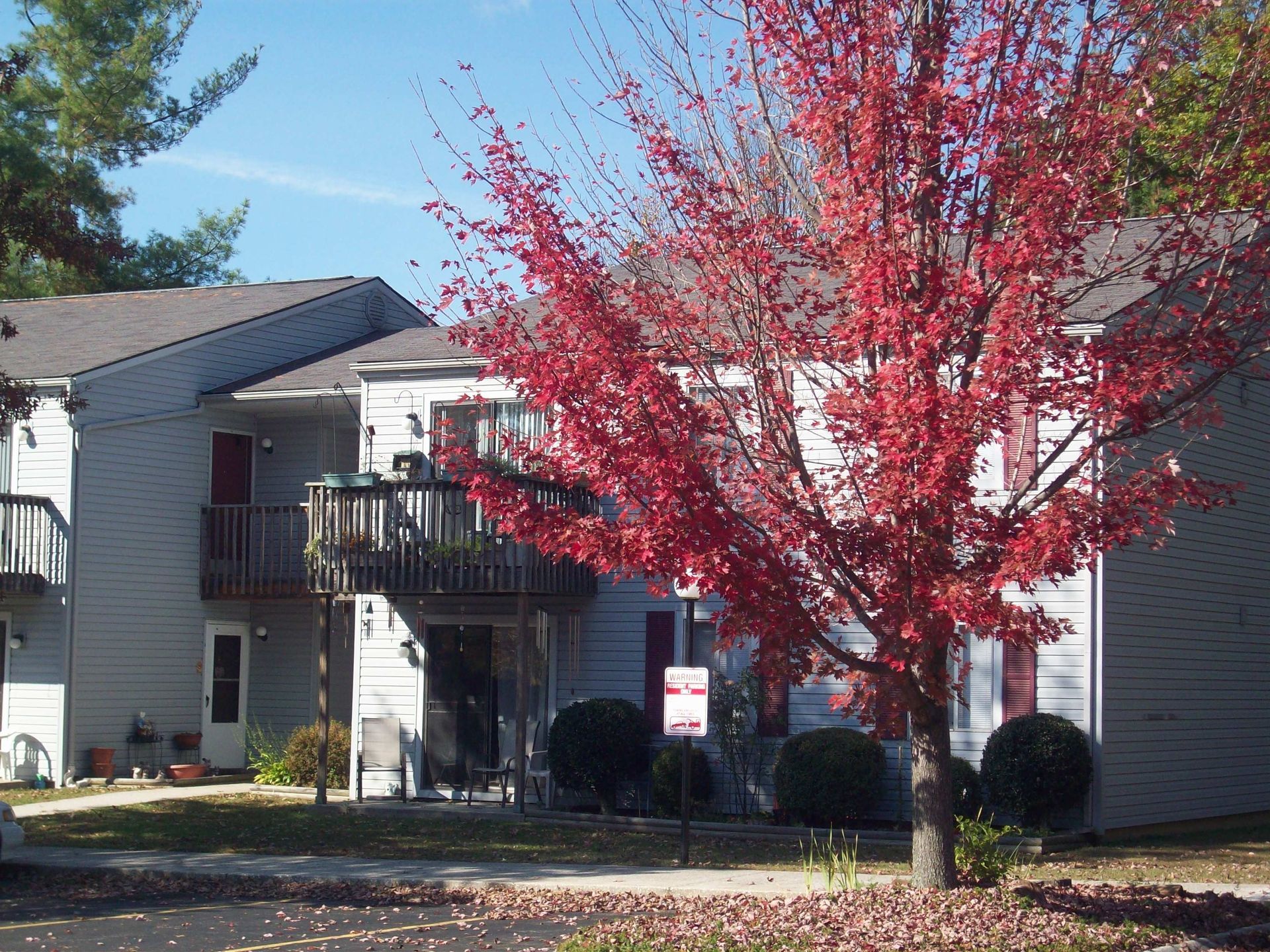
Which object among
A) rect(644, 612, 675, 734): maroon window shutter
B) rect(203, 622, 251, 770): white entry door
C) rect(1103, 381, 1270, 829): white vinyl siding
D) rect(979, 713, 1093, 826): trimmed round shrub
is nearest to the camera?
rect(979, 713, 1093, 826): trimmed round shrub

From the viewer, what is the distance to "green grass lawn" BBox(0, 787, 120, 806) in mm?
20641

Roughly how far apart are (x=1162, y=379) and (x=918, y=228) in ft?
6.53

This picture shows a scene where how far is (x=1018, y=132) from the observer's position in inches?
380

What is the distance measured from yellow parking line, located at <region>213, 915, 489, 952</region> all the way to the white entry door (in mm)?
14154

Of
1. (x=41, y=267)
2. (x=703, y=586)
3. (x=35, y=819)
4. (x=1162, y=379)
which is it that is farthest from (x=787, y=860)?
(x=41, y=267)

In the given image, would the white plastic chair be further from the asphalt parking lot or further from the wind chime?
the asphalt parking lot

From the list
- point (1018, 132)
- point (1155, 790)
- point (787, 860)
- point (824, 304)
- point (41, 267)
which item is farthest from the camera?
point (41, 267)

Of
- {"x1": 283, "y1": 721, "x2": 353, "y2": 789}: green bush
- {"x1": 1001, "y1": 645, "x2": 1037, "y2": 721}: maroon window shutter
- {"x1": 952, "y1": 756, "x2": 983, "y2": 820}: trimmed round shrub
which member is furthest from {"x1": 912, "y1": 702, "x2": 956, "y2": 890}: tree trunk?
{"x1": 283, "y1": 721, "x2": 353, "y2": 789}: green bush

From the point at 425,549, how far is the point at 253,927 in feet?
27.6

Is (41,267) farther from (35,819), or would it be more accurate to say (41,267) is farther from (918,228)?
(918,228)

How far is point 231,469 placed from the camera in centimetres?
2544

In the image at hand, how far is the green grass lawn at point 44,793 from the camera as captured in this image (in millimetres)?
20641

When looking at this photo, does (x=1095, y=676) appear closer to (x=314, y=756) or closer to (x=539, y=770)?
(x=539, y=770)

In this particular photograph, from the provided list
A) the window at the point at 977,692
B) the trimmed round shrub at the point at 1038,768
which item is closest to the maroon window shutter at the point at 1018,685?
the window at the point at 977,692
